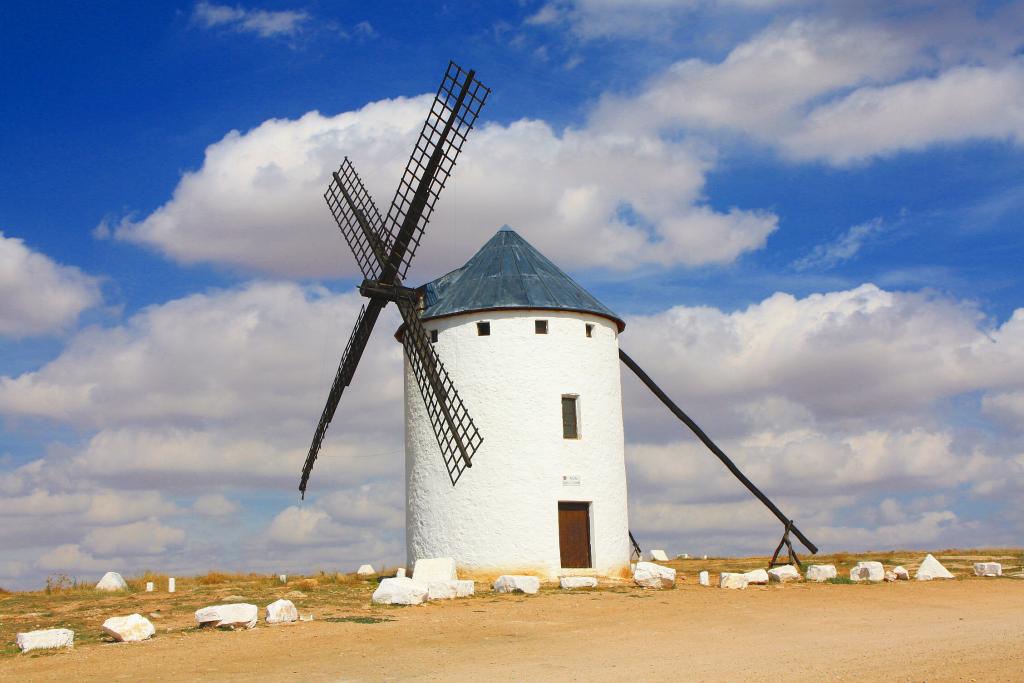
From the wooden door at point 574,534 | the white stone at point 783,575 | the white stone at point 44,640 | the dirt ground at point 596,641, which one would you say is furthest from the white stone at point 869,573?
the white stone at point 44,640

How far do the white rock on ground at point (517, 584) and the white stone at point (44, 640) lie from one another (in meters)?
8.86

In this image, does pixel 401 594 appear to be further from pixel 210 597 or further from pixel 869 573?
pixel 869 573

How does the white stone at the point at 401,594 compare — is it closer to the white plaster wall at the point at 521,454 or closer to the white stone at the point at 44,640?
the white plaster wall at the point at 521,454

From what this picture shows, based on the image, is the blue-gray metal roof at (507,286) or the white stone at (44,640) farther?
the blue-gray metal roof at (507,286)

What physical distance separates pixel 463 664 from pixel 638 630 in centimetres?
383

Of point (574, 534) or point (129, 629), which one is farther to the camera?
point (574, 534)

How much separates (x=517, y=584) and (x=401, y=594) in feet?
9.40

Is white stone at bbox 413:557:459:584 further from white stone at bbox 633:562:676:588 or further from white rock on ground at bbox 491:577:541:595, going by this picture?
white stone at bbox 633:562:676:588

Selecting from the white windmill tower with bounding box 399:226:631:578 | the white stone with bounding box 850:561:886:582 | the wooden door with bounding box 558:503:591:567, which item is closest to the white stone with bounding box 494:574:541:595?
the white windmill tower with bounding box 399:226:631:578

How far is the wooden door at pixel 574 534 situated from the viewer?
2386 cm

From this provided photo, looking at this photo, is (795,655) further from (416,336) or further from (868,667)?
(416,336)

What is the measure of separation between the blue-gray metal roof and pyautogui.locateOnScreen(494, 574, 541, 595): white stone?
6.32m

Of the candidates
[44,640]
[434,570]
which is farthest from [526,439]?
→ [44,640]

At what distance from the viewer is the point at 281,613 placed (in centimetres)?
1670
